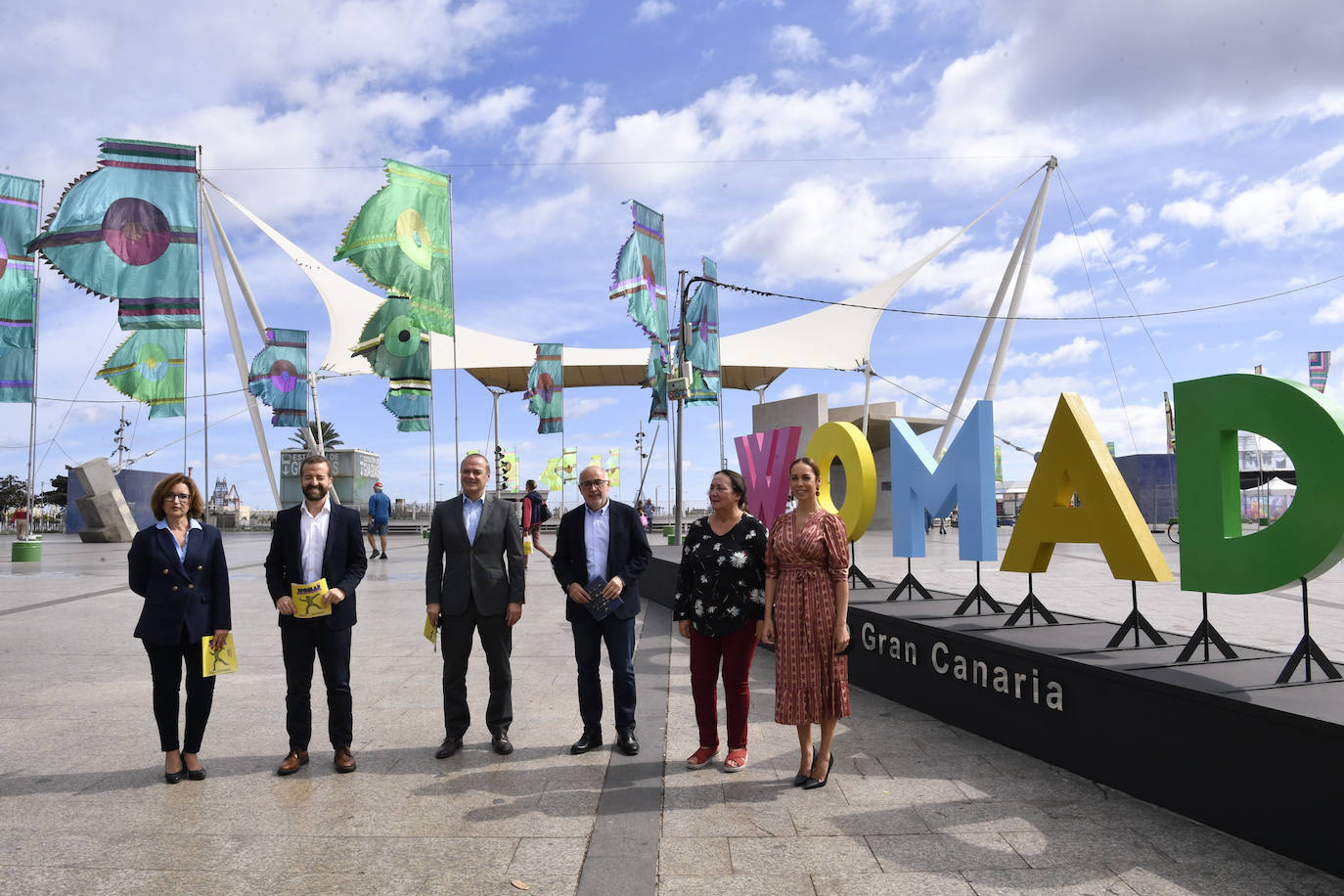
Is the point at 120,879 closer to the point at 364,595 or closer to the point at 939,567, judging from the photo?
the point at 364,595

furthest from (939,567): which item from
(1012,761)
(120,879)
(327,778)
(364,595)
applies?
(120,879)

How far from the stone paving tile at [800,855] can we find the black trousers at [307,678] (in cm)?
224

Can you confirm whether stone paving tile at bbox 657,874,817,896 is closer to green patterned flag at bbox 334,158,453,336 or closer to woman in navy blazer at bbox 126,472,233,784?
woman in navy blazer at bbox 126,472,233,784

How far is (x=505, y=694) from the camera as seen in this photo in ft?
16.5

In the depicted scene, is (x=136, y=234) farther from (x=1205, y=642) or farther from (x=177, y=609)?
(x=1205, y=642)

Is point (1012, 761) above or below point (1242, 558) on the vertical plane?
below

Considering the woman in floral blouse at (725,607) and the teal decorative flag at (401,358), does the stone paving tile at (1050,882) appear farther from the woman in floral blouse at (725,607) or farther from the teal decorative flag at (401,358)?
the teal decorative flag at (401,358)

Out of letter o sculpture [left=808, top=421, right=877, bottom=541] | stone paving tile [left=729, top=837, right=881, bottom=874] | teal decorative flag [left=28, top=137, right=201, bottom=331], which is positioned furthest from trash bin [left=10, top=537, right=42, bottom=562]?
stone paving tile [left=729, top=837, right=881, bottom=874]

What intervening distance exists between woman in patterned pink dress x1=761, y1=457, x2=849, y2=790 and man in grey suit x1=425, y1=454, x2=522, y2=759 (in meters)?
1.53

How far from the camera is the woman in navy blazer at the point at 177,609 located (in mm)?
4375

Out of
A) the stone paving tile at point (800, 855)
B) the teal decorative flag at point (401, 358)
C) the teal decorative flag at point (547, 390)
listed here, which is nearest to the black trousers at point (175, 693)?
the stone paving tile at point (800, 855)

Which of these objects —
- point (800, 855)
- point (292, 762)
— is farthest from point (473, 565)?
point (800, 855)

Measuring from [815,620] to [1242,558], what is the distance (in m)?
1.95

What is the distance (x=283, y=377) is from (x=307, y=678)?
16440 millimetres
